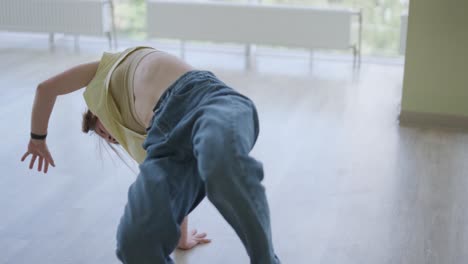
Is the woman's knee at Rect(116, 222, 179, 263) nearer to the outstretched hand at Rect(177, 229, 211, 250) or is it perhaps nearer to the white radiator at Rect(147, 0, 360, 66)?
the outstretched hand at Rect(177, 229, 211, 250)

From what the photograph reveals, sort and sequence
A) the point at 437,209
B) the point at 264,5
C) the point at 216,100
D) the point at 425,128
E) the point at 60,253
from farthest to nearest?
the point at 264,5, the point at 425,128, the point at 437,209, the point at 60,253, the point at 216,100

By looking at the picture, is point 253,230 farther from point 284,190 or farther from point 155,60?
point 284,190

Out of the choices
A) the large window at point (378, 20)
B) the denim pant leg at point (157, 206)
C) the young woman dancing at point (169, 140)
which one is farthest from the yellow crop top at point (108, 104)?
the large window at point (378, 20)

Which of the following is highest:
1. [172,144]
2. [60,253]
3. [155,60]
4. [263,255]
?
[155,60]

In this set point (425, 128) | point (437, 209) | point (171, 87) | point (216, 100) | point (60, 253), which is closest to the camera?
point (216, 100)

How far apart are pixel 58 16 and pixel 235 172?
205 inches

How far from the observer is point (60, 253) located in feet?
10.2

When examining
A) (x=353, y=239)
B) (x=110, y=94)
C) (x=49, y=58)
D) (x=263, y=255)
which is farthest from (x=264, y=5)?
(x=263, y=255)

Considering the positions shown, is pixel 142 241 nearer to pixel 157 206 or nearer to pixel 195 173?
pixel 157 206

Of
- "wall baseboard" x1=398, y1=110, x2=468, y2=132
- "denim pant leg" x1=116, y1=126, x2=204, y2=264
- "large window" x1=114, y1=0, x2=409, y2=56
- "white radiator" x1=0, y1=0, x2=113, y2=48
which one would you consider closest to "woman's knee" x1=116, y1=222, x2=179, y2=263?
"denim pant leg" x1=116, y1=126, x2=204, y2=264

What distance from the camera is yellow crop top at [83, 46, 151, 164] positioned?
2.52 m

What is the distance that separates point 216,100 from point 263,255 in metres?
0.43

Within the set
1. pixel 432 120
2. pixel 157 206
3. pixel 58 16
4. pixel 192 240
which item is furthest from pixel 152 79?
pixel 58 16

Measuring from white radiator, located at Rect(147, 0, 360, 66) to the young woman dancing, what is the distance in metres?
3.63
